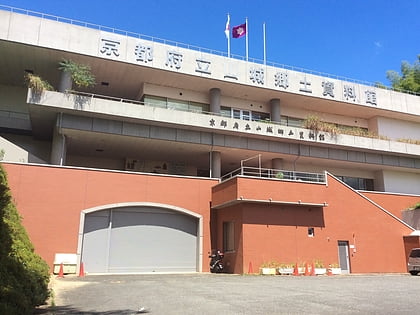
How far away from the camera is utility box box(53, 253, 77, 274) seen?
61.5ft

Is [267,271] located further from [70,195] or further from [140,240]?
[70,195]

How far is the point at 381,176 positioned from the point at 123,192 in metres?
20.8

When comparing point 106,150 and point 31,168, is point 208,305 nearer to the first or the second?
point 31,168

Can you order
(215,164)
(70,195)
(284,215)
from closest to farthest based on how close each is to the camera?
1. (70,195)
2. (284,215)
3. (215,164)

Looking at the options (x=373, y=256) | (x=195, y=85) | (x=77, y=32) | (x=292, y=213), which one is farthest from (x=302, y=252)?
(x=77, y=32)

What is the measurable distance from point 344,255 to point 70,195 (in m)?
14.3

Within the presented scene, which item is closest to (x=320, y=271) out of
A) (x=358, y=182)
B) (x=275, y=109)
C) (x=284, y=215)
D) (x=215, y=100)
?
(x=284, y=215)

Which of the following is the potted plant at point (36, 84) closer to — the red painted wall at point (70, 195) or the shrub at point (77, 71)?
the shrub at point (77, 71)

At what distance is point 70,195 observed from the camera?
2003 cm

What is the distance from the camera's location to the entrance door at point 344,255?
21734 millimetres

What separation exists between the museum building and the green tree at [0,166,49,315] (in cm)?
1081

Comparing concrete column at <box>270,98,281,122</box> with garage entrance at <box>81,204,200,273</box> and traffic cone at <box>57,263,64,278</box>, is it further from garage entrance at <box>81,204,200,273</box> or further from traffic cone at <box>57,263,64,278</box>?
traffic cone at <box>57,263,64,278</box>

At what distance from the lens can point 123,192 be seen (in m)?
20.9

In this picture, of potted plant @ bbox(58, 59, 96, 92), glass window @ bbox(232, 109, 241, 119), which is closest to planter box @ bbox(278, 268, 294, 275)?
glass window @ bbox(232, 109, 241, 119)
